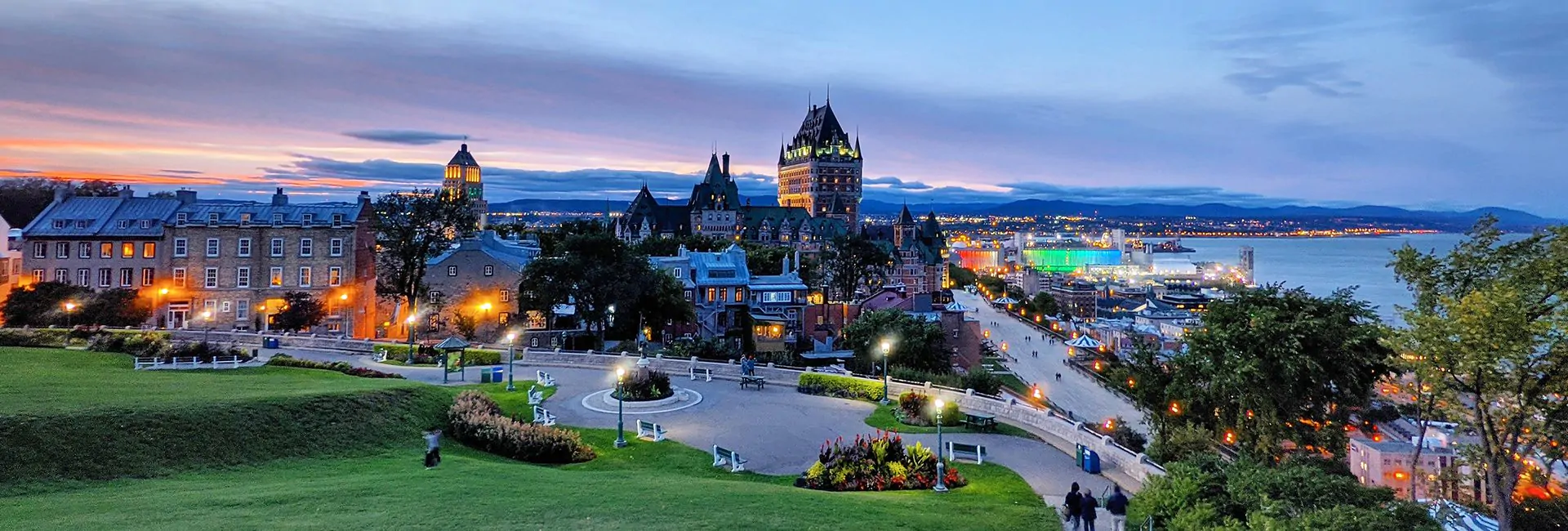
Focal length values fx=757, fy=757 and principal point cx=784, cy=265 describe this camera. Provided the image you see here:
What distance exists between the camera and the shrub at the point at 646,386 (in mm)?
27144

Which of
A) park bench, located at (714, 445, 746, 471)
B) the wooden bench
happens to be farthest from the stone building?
the wooden bench

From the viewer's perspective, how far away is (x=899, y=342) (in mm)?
43844

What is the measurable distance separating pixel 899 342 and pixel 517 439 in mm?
28046

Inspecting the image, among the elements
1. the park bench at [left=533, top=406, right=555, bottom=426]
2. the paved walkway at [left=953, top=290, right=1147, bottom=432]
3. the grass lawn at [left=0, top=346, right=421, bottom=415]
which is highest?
the grass lawn at [left=0, top=346, right=421, bottom=415]

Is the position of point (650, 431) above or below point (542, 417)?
below

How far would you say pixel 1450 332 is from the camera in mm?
13062

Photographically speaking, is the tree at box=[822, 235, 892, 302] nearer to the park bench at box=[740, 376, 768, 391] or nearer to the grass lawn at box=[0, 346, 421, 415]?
the park bench at box=[740, 376, 768, 391]

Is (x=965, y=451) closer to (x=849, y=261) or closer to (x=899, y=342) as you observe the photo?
(x=899, y=342)

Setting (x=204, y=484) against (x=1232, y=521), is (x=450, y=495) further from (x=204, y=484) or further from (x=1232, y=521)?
(x=1232, y=521)

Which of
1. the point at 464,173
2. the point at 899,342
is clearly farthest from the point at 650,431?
the point at 464,173

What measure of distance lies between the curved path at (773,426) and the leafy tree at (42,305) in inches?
891

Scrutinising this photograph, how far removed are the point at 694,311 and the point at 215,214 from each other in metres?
30.2

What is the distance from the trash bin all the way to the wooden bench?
8.62ft

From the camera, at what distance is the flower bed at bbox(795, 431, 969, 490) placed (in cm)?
1719
